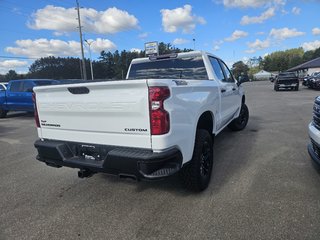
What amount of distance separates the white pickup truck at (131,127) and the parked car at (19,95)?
9.24 metres

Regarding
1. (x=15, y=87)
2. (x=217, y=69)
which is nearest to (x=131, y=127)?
(x=217, y=69)

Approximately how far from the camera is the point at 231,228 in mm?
2896

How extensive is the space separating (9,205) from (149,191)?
6.26ft

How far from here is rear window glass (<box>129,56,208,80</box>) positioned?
16.1 ft

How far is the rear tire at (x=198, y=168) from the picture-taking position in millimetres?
3512

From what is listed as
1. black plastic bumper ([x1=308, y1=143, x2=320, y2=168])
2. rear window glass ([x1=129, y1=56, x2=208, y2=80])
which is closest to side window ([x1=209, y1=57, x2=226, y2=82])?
rear window glass ([x1=129, y1=56, x2=208, y2=80])

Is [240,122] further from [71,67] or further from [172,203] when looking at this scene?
[71,67]

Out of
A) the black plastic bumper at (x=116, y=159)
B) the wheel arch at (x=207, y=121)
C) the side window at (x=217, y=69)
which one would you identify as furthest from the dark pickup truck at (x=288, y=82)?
the black plastic bumper at (x=116, y=159)

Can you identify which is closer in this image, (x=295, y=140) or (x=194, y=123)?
(x=194, y=123)

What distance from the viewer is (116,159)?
9.77ft

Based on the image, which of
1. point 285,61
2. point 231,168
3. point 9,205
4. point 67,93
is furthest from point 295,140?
point 285,61

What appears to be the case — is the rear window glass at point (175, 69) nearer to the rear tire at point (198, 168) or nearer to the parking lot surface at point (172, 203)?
the rear tire at point (198, 168)

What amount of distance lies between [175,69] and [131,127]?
7.87 ft

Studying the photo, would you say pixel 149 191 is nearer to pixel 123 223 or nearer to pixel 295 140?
pixel 123 223
